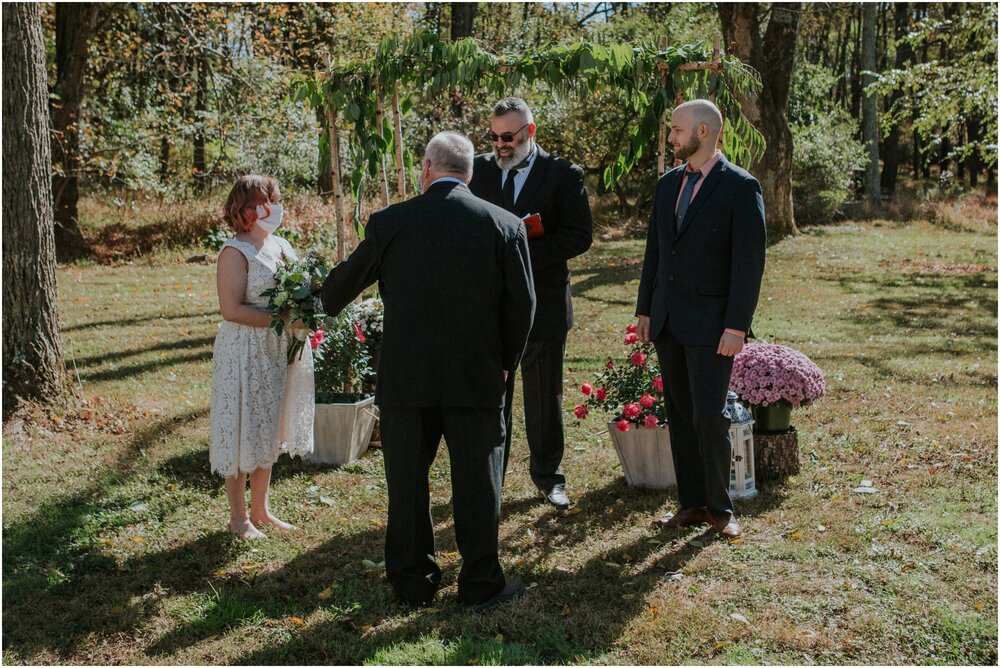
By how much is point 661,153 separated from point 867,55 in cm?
2417

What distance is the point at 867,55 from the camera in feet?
88.5

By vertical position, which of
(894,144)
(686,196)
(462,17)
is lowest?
(686,196)

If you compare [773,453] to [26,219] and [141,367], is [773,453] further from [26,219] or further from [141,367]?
[141,367]

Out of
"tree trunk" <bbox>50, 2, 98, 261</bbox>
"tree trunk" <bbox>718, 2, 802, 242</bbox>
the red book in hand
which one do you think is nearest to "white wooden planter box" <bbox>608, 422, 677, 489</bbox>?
the red book in hand

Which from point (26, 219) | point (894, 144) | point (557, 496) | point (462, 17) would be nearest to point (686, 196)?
point (557, 496)

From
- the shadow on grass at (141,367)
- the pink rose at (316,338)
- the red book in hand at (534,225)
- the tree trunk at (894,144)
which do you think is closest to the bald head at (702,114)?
the red book in hand at (534,225)

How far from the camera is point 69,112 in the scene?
16.7m

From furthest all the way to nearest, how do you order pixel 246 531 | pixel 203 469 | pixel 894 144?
pixel 894 144 → pixel 203 469 → pixel 246 531

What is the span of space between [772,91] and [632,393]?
13996mm

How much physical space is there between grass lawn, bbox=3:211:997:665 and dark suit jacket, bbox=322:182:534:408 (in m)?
0.99

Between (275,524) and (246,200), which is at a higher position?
(246,200)

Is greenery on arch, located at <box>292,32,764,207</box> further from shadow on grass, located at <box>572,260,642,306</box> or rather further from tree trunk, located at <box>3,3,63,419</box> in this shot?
shadow on grass, located at <box>572,260,642,306</box>

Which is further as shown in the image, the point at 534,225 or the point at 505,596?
the point at 534,225

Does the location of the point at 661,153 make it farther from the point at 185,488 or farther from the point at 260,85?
the point at 260,85
